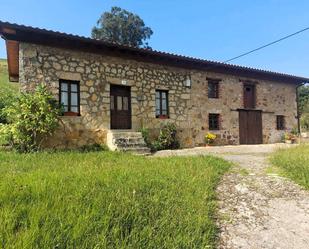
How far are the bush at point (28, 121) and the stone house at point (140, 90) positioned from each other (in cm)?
82

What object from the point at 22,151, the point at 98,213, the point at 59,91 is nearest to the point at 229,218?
the point at 98,213

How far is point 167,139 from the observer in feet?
43.0

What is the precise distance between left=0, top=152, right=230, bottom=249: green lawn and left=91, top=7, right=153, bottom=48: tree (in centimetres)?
3267

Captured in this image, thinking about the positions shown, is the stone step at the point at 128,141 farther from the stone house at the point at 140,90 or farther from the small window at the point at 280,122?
the small window at the point at 280,122

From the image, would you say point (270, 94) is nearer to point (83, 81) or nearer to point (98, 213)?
point (83, 81)

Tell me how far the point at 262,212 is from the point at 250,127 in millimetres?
12945

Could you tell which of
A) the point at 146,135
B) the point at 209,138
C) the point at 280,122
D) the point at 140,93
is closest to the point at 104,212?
the point at 146,135

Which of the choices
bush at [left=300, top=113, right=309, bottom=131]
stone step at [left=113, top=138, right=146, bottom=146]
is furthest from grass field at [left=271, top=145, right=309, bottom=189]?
bush at [left=300, top=113, right=309, bottom=131]

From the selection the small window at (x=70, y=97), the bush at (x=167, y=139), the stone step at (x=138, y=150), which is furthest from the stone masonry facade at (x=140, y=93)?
the stone step at (x=138, y=150)

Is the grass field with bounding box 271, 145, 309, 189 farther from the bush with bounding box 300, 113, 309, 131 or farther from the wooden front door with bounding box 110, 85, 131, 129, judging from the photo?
the bush with bounding box 300, 113, 309, 131

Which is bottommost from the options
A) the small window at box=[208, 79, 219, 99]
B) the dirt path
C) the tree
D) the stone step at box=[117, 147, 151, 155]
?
the dirt path

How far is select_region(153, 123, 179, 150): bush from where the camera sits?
12.9m

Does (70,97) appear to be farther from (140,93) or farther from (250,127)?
(250,127)

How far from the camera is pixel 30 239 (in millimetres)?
2646
